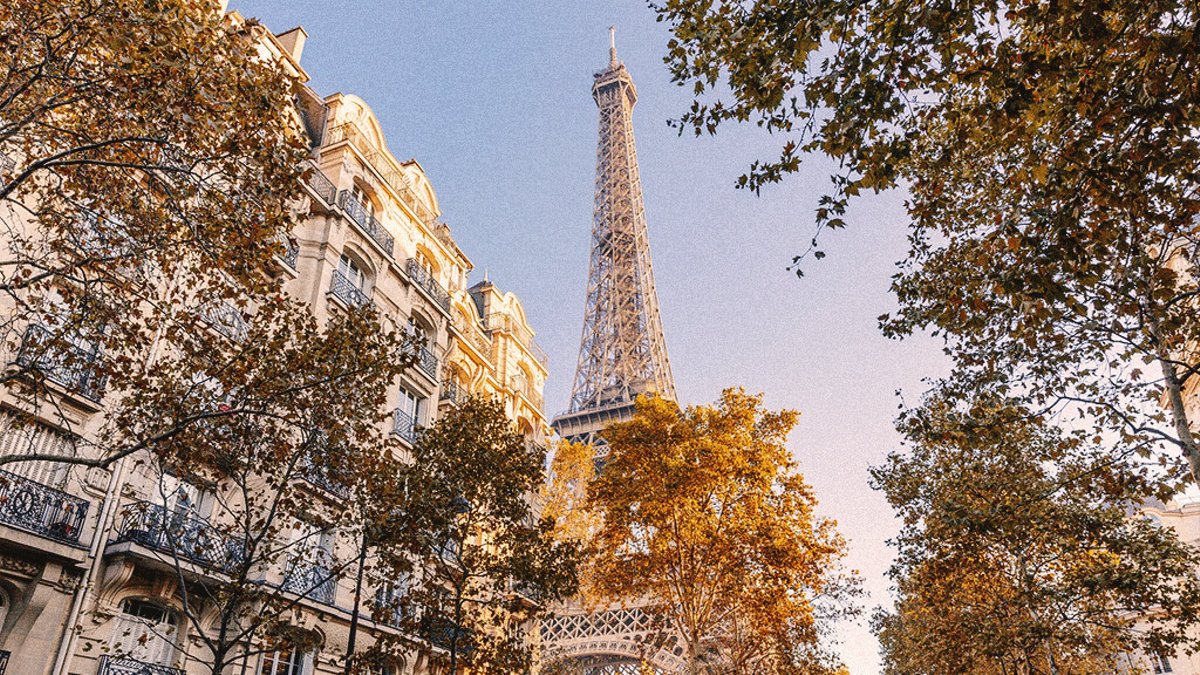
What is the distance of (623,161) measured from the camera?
93250mm

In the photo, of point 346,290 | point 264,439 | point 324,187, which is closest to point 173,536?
point 264,439

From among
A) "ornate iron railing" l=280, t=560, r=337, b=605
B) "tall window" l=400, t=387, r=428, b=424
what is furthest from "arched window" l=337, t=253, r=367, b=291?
"ornate iron railing" l=280, t=560, r=337, b=605

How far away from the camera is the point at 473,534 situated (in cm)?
1645

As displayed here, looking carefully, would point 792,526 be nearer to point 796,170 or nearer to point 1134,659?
point 796,170

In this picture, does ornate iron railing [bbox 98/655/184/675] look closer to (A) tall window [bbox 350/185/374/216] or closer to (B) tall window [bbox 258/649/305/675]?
(B) tall window [bbox 258/649/305/675]

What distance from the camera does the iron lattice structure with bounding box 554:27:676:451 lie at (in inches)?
2854

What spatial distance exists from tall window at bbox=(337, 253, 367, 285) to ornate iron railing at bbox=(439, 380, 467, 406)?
16.1 ft

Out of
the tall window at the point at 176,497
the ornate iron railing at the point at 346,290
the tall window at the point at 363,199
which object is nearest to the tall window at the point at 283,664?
the tall window at the point at 176,497

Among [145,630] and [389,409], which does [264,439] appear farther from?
[389,409]

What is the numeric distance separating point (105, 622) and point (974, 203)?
15646 millimetres

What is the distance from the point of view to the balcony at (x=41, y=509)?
1269 centimetres

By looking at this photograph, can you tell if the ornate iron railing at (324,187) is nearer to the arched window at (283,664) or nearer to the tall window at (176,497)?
the tall window at (176,497)

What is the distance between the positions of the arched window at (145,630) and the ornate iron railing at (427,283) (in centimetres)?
1234

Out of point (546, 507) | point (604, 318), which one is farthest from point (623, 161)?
point (546, 507)
